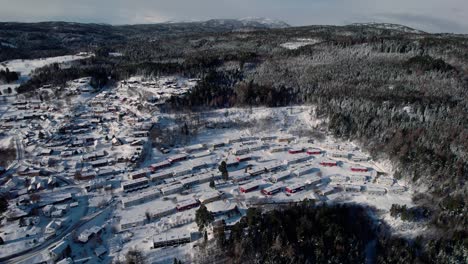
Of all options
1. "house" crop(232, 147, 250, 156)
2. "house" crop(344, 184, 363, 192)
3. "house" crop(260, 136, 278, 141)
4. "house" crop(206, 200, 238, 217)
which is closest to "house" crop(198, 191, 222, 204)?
"house" crop(206, 200, 238, 217)

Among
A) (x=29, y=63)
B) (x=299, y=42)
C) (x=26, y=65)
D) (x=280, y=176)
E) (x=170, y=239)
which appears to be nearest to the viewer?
(x=170, y=239)

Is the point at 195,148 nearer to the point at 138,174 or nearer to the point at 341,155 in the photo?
the point at 138,174

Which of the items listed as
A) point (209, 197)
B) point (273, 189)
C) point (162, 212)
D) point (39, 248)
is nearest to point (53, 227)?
point (39, 248)

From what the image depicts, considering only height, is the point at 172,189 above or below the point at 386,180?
below

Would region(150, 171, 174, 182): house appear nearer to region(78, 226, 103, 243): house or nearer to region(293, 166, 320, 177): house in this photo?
region(78, 226, 103, 243): house

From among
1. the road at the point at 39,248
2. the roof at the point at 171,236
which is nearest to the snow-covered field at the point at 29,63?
the road at the point at 39,248

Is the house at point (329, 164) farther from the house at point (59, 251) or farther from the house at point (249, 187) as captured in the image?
the house at point (59, 251)

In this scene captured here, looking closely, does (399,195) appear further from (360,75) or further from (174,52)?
(174,52)
